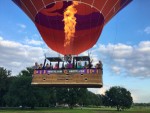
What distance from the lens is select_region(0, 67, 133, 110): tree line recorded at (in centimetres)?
6925

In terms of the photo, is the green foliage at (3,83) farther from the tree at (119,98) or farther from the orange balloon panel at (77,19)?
the orange balloon panel at (77,19)

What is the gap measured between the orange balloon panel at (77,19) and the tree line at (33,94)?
139 ft

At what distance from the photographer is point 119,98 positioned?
10506 centimetres

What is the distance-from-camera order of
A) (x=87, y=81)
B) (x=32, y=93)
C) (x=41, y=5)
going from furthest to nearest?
(x=32, y=93) → (x=41, y=5) → (x=87, y=81)

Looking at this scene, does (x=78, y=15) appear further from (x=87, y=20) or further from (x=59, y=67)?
(x=59, y=67)

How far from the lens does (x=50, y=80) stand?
20.4 m

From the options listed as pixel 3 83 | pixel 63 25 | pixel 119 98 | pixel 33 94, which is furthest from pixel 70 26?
pixel 119 98

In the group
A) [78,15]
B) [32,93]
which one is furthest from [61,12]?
[32,93]

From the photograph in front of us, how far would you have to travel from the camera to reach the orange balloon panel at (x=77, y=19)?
2194 centimetres

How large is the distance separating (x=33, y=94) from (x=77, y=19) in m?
48.9

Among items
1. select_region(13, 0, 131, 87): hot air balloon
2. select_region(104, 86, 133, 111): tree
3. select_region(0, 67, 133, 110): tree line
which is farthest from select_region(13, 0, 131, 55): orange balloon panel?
select_region(104, 86, 133, 111): tree

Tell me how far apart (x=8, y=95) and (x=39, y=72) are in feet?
168

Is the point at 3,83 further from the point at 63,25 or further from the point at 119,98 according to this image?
the point at 63,25

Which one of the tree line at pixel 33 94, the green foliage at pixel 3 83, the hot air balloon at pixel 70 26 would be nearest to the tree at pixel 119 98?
the tree line at pixel 33 94
